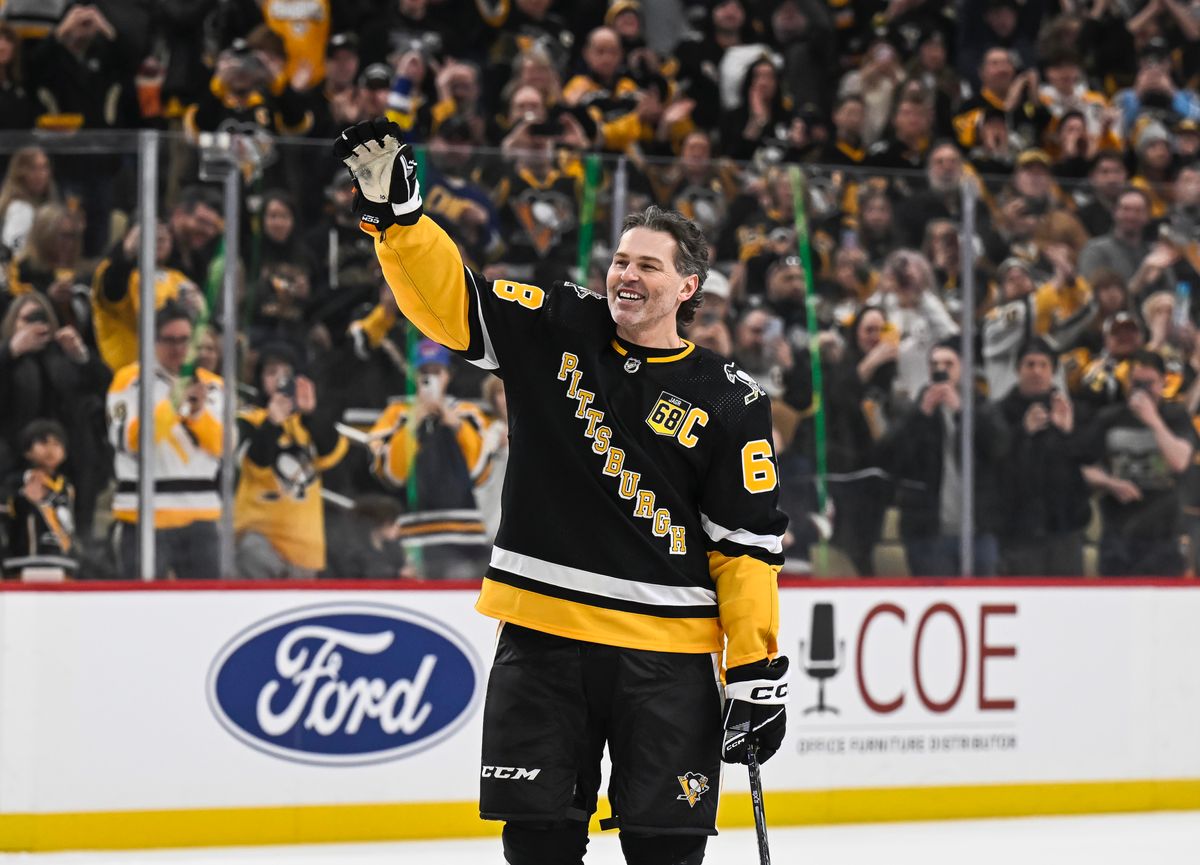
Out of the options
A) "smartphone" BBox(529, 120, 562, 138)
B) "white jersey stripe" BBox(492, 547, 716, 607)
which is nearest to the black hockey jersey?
"white jersey stripe" BBox(492, 547, 716, 607)

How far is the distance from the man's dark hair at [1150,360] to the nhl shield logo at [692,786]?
3.85 metres

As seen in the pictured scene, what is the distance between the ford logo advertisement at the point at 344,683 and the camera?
5.68m

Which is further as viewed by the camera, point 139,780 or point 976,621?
point 976,621

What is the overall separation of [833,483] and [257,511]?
2.02m

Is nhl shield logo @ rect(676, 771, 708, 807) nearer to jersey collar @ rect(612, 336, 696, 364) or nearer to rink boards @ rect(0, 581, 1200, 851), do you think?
jersey collar @ rect(612, 336, 696, 364)

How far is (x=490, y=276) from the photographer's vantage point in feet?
19.2

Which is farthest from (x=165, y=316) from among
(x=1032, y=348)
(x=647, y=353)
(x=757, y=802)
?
(x=1032, y=348)

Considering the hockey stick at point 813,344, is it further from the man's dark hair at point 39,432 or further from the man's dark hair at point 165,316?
the man's dark hair at point 39,432

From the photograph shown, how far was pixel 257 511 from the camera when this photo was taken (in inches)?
225

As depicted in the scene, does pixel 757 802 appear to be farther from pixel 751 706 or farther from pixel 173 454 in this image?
pixel 173 454

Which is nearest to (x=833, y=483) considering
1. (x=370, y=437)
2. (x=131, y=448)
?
(x=370, y=437)

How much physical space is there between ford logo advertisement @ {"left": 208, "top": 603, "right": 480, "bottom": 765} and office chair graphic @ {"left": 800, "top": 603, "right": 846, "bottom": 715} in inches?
A: 46.6

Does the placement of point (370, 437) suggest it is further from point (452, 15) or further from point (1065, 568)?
point (452, 15)

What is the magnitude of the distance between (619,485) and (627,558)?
0.45 feet
